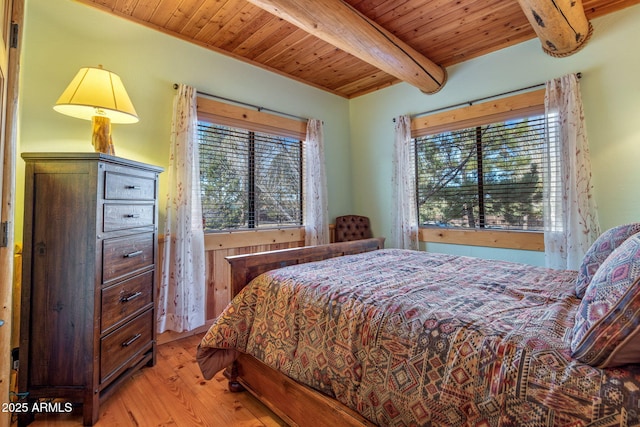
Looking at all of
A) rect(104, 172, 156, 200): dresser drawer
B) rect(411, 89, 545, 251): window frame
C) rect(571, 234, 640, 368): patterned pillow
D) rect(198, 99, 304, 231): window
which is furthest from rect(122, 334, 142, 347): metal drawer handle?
rect(411, 89, 545, 251): window frame

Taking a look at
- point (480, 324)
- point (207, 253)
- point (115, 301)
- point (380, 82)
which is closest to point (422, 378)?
point (480, 324)

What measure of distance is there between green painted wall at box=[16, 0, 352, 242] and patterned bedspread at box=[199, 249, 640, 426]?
66.2 inches

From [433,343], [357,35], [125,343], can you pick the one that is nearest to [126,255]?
[125,343]

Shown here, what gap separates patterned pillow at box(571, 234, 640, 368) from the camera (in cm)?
72

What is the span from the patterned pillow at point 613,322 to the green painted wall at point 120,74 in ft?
8.98

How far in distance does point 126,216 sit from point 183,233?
29.6 inches

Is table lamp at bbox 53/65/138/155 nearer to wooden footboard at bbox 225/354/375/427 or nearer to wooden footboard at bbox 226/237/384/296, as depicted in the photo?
wooden footboard at bbox 226/237/384/296

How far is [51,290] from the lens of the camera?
1.58 metres

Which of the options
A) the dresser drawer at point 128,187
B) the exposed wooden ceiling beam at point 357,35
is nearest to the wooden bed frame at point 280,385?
the dresser drawer at point 128,187

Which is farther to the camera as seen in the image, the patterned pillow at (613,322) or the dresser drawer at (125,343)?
the dresser drawer at (125,343)

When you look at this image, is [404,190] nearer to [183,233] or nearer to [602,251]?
[602,251]

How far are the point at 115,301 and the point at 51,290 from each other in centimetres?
30

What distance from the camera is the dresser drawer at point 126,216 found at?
5.51 feet

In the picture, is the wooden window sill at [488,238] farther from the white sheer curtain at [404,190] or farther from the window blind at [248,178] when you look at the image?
the window blind at [248,178]
